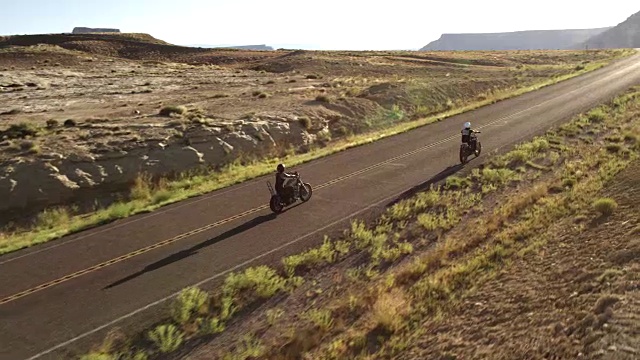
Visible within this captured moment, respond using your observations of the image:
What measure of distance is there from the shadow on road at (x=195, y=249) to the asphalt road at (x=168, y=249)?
0.03m

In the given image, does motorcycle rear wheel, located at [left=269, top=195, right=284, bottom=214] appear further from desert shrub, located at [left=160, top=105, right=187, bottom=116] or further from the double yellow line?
desert shrub, located at [left=160, top=105, right=187, bottom=116]

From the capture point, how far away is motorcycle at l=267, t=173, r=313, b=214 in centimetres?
1581

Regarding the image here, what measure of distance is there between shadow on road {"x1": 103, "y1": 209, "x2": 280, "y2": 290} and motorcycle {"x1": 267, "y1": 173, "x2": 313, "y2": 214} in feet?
1.13

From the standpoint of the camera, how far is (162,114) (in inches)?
1141

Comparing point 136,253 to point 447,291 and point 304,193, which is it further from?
point 447,291

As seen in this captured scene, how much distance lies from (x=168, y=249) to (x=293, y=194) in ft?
15.6

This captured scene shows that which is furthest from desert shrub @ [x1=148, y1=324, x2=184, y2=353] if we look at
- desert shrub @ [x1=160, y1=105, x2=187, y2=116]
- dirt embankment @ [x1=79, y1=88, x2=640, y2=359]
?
desert shrub @ [x1=160, y1=105, x2=187, y2=116]

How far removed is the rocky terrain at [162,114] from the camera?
64.5 feet

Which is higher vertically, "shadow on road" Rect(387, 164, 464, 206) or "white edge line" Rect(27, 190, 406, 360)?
"shadow on road" Rect(387, 164, 464, 206)

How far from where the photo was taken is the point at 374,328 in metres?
8.73

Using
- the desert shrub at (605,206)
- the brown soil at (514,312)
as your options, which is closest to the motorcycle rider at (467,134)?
the desert shrub at (605,206)

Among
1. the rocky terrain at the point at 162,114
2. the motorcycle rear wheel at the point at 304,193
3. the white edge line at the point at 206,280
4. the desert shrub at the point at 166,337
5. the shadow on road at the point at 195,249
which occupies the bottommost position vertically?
the desert shrub at the point at 166,337

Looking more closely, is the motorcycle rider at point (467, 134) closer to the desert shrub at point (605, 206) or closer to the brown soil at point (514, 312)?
the desert shrub at point (605, 206)

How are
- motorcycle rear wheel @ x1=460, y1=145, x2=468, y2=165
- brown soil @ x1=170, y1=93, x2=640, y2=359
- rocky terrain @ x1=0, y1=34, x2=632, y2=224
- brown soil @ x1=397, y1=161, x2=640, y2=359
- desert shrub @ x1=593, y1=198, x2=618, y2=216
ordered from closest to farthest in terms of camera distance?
brown soil @ x1=397, y1=161, x2=640, y2=359 < brown soil @ x1=170, y1=93, x2=640, y2=359 < desert shrub @ x1=593, y1=198, x2=618, y2=216 < rocky terrain @ x1=0, y1=34, x2=632, y2=224 < motorcycle rear wheel @ x1=460, y1=145, x2=468, y2=165
